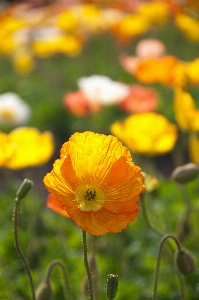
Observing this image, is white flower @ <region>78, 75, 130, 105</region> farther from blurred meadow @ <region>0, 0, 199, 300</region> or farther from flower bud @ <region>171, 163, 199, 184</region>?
flower bud @ <region>171, 163, 199, 184</region>

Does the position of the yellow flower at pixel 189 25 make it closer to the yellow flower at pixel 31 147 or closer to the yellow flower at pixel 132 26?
the yellow flower at pixel 132 26

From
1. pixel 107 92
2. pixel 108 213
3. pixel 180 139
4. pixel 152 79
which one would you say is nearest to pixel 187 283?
pixel 108 213

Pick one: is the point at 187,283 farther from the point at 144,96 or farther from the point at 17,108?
the point at 17,108

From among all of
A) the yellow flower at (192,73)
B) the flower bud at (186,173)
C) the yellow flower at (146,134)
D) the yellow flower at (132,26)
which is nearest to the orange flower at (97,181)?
the flower bud at (186,173)

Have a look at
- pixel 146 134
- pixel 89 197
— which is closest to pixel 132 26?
pixel 146 134

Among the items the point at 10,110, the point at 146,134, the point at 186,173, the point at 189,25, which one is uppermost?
the point at 186,173

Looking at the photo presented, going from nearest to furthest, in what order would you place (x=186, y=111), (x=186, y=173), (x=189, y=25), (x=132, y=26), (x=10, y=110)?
(x=186, y=173) < (x=186, y=111) < (x=10, y=110) < (x=189, y=25) < (x=132, y=26)

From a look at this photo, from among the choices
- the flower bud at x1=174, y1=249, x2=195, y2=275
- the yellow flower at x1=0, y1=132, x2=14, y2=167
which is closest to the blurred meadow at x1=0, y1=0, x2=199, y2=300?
the yellow flower at x1=0, y1=132, x2=14, y2=167

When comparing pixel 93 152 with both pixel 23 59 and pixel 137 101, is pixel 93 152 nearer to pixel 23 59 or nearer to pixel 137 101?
pixel 137 101
